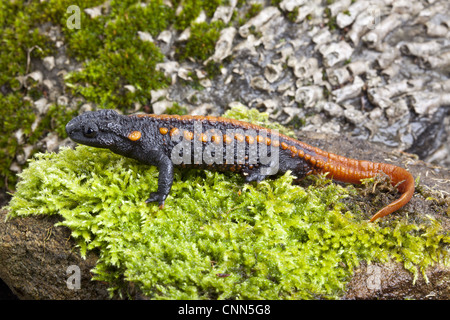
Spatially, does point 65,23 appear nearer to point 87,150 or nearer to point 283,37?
point 87,150

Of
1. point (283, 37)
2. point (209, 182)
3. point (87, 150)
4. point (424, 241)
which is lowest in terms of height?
point (424, 241)

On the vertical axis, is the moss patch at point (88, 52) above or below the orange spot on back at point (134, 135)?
above

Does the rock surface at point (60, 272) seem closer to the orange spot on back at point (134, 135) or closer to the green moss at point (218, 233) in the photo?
the green moss at point (218, 233)

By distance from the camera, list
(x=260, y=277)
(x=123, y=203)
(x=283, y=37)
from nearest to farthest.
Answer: (x=260, y=277)
(x=123, y=203)
(x=283, y=37)

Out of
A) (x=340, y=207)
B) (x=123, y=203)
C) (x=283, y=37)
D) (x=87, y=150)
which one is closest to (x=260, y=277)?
(x=340, y=207)

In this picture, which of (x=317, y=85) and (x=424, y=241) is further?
(x=317, y=85)

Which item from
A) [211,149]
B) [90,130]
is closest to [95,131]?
[90,130]

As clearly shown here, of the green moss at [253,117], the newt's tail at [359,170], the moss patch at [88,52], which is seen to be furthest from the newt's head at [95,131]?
the newt's tail at [359,170]

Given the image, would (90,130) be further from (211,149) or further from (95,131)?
(211,149)
